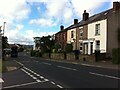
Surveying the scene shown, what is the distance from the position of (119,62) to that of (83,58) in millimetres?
13760

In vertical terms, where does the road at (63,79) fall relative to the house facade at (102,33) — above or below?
below

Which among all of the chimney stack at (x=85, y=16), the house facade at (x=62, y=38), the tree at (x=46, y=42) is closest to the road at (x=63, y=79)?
the chimney stack at (x=85, y=16)

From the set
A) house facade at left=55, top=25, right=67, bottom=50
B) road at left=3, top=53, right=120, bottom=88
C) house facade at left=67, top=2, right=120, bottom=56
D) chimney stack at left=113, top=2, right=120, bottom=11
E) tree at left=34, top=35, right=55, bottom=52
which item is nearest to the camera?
road at left=3, top=53, right=120, bottom=88

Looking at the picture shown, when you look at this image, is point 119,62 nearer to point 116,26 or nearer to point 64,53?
point 116,26

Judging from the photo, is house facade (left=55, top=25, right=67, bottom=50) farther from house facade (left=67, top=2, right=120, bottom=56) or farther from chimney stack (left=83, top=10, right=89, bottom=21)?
house facade (left=67, top=2, right=120, bottom=56)

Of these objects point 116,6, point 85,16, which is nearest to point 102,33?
point 116,6

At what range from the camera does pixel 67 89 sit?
41.2 feet

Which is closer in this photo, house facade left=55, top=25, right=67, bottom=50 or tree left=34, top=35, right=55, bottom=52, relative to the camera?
house facade left=55, top=25, right=67, bottom=50

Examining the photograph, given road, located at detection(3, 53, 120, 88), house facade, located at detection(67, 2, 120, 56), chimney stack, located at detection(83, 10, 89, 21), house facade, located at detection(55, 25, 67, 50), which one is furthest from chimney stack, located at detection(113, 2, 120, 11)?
road, located at detection(3, 53, 120, 88)

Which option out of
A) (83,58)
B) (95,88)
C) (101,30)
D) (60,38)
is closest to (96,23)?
(101,30)

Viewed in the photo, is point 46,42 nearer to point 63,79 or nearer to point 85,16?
point 85,16

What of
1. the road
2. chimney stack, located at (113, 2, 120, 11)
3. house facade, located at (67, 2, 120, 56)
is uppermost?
chimney stack, located at (113, 2, 120, 11)

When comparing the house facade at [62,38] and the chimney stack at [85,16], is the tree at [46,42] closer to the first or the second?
the house facade at [62,38]

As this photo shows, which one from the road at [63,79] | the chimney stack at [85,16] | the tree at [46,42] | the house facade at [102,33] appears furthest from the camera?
the tree at [46,42]
